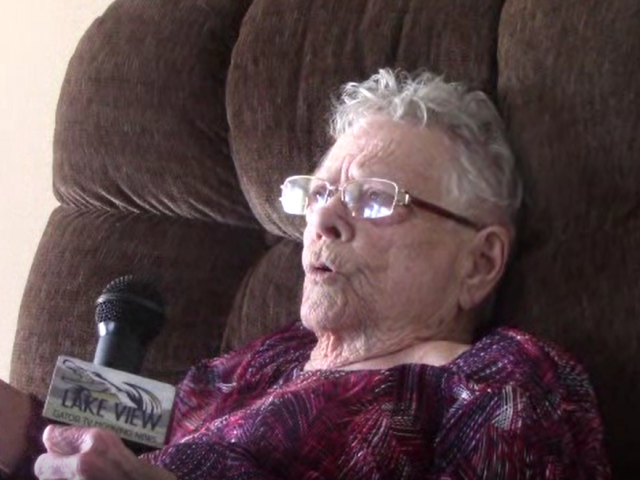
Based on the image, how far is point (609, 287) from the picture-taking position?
136 cm

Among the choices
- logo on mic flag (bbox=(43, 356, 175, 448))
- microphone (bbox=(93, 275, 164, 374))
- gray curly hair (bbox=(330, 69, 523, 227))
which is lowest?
logo on mic flag (bbox=(43, 356, 175, 448))

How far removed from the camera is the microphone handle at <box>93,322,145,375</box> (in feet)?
4.18

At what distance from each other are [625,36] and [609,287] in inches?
12.1

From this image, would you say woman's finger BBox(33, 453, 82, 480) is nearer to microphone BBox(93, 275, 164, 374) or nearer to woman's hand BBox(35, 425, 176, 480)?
woman's hand BBox(35, 425, 176, 480)

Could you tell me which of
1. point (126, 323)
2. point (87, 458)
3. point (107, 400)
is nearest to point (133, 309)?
point (126, 323)

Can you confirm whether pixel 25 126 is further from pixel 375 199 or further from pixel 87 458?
pixel 87 458

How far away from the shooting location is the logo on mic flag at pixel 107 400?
3.72 ft

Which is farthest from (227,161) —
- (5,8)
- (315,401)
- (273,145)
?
(5,8)

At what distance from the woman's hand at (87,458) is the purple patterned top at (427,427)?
0.65 ft

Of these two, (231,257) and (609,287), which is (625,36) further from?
(231,257)

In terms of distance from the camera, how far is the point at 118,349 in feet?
4.23

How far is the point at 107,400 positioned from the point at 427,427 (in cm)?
35

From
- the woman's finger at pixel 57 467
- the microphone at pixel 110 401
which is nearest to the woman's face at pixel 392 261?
the microphone at pixel 110 401

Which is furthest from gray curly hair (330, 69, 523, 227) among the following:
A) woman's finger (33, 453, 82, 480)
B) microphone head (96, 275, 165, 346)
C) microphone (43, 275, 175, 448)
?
woman's finger (33, 453, 82, 480)
